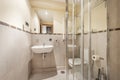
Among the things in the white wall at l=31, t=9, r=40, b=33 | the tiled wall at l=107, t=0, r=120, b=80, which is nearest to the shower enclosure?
the tiled wall at l=107, t=0, r=120, b=80

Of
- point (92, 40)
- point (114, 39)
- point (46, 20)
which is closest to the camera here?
point (114, 39)

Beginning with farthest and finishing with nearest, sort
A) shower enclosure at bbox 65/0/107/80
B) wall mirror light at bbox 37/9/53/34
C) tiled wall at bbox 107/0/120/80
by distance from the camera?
wall mirror light at bbox 37/9/53/34 → shower enclosure at bbox 65/0/107/80 → tiled wall at bbox 107/0/120/80

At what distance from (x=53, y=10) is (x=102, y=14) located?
173cm

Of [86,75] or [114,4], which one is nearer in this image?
[114,4]

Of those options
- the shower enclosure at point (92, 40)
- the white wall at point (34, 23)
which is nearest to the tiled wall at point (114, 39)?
the shower enclosure at point (92, 40)

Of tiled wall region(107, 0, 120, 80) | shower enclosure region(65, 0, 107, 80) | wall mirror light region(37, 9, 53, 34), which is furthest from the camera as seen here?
wall mirror light region(37, 9, 53, 34)

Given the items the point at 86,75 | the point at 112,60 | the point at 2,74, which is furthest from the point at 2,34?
the point at 112,60

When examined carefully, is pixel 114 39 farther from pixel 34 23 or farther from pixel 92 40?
pixel 34 23

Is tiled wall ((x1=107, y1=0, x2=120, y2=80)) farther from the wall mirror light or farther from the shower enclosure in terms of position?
the wall mirror light

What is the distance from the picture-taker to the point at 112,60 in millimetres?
1370

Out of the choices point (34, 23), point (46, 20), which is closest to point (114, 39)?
point (46, 20)

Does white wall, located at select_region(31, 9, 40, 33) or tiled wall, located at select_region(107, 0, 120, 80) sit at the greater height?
white wall, located at select_region(31, 9, 40, 33)

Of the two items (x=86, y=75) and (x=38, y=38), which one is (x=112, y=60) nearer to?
(x=86, y=75)

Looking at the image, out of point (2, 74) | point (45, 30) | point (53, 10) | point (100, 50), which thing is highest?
point (53, 10)
